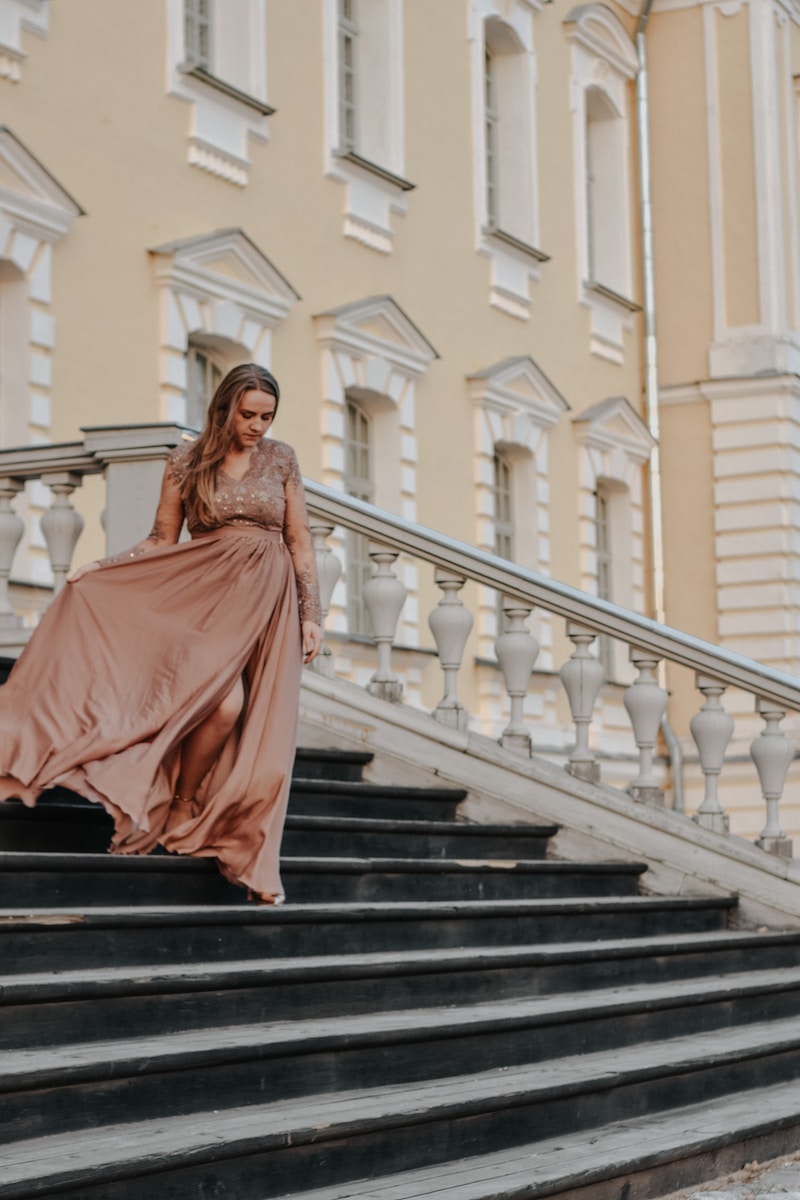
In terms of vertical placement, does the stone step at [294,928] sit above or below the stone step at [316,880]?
below

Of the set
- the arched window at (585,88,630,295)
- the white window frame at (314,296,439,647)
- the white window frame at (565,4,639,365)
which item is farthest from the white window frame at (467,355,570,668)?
the arched window at (585,88,630,295)

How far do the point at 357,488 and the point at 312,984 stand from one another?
1071 centimetres

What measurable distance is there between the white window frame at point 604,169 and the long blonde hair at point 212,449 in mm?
13514

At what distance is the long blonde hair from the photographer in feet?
21.1

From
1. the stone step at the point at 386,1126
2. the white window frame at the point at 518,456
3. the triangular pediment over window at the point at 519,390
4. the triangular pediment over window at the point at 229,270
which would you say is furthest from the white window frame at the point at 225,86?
the stone step at the point at 386,1126

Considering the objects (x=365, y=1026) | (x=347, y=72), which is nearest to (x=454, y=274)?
(x=347, y=72)

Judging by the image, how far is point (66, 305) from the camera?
499 inches

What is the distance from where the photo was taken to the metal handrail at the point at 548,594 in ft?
27.4

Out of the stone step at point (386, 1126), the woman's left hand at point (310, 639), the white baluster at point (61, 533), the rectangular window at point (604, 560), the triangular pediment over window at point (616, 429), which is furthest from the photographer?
the rectangular window at point (604, 560)

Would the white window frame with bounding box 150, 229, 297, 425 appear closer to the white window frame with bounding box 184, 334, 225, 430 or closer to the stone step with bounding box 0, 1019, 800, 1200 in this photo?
the white window frame with bounding box 184, 334, 225, 430

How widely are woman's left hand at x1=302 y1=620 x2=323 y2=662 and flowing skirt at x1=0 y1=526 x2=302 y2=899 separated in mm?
30

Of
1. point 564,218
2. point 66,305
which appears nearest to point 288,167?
point 66,305

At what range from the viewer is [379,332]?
53.0ft

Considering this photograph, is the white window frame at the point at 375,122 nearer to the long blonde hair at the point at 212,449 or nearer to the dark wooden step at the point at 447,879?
the dark wooden step at the point at 447,879
